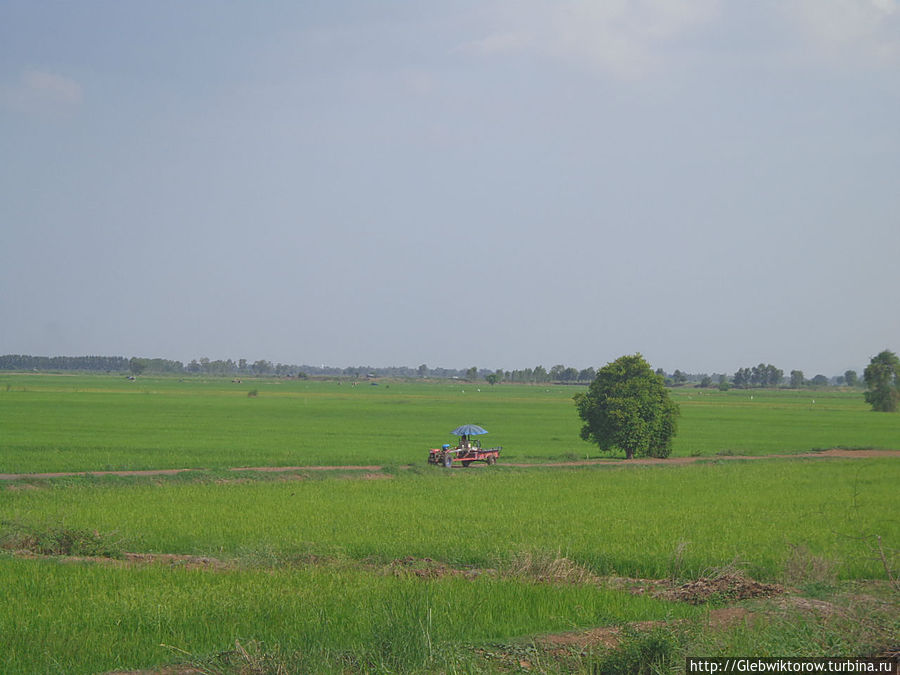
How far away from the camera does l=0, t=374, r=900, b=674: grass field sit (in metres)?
9.09

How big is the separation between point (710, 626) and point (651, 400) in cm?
3308

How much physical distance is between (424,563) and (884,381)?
368 ft

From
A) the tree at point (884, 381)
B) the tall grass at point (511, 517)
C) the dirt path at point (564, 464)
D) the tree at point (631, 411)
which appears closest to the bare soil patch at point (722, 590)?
the tall grass at point (511, 517)

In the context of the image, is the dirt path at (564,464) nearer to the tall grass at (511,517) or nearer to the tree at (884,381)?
the tall grass at (511,517)

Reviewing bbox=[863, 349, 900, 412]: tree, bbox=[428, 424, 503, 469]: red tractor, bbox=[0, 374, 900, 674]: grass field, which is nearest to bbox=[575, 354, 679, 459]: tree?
bbox=[0, 374, 900, 674]: grass field

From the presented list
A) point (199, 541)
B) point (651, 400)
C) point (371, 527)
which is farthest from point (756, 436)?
point (199, 541)

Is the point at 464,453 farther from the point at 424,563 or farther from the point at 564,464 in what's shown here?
the point at 424,563

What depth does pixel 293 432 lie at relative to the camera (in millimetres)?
54312

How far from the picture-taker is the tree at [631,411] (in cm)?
4156

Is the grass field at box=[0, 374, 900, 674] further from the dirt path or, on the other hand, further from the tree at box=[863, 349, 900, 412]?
the tree at box=[863, 349, 900, 412]

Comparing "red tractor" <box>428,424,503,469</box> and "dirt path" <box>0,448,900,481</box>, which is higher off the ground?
"red tractor" <box>428,424,503,469</box>

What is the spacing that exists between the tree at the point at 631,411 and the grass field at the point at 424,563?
4.60 meters

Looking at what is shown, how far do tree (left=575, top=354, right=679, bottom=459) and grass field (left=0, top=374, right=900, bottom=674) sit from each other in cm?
460

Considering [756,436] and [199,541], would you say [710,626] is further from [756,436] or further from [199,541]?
[756,436]
